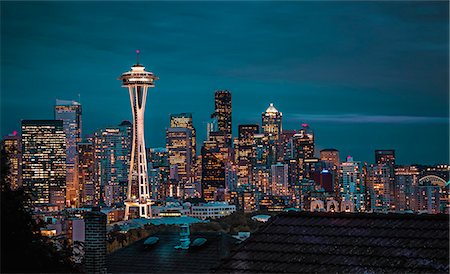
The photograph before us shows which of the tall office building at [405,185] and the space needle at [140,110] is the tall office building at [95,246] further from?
the tall office building at [405,185]

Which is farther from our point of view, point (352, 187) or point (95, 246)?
point (352, 187)

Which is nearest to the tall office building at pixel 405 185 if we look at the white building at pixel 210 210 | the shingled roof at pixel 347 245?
the white building at pixel 210 210

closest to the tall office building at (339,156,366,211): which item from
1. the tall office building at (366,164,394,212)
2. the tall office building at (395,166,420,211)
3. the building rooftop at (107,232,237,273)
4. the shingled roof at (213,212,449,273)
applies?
the tall office building at (366,164,394,212)

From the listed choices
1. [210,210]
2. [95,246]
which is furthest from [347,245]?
[210,210]

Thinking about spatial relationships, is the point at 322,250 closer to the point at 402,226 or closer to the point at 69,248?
the point at 402,226

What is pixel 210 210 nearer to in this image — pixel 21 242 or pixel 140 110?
pixel 140 110

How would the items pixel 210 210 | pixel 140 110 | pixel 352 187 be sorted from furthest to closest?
pixel 352 187
pixel 210 210
pixel 140 110
